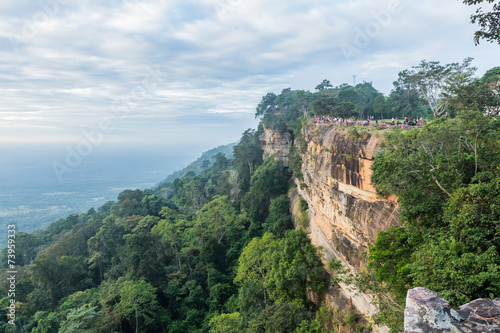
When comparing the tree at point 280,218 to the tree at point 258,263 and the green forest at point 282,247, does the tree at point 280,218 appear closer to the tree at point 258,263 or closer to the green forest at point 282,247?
the green forest at point 282,247

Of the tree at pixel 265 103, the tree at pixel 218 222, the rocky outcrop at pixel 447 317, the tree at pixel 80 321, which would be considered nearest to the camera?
the rocky outcrop at pixel 447 317

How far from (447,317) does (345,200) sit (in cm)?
1109

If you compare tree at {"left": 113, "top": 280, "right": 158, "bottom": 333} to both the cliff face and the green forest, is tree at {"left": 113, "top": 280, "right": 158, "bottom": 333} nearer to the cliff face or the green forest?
the green forest

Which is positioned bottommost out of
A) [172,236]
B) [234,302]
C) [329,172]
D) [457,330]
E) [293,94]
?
[234,302]

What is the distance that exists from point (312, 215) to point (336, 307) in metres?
8.42

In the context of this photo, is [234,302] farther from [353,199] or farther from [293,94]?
[293,94]

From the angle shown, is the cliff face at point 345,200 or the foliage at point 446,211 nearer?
the foliage at point 446,211

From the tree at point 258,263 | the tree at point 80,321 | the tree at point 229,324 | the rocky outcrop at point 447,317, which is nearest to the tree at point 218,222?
the tree at point 258,263

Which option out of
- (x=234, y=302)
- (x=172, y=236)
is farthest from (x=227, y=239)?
(x=234, y=302)

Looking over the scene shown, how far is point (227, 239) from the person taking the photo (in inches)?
1135

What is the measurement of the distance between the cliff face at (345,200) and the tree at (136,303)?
13.7 m

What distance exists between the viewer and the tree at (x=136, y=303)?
1834cm

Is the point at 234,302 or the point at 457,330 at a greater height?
the point at 457,330

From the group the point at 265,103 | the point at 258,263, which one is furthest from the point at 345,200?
the point at 265,103
